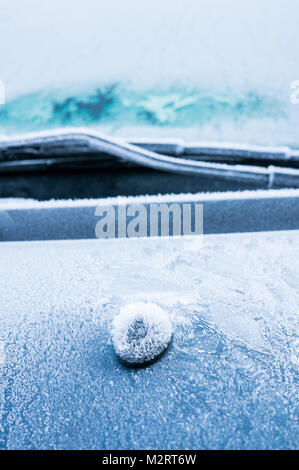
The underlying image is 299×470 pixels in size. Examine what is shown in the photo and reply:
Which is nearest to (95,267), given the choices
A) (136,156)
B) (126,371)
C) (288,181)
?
(126,371)

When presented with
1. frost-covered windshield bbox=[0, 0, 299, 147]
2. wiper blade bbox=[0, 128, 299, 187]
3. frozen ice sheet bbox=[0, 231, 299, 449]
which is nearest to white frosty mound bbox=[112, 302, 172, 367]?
frozen ice sheet bbox=[0, 231, 299, 449]

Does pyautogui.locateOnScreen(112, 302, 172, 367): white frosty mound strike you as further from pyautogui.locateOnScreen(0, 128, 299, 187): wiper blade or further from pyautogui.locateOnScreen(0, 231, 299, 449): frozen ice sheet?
pyautogui.locateOnScreen(0, 128, 299, 187): wiper blade

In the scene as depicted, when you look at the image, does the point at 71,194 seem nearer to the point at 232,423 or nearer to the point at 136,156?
the point at 136,156

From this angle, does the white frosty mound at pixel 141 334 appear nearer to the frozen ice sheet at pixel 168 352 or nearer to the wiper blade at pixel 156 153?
the frozen ice sheet at pixel 168 352

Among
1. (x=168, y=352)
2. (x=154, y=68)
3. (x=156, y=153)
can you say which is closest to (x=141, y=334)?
(x=168, y=352)

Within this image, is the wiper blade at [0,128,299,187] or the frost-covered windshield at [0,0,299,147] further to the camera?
the frost-covered windshield at [0,0,299,147]

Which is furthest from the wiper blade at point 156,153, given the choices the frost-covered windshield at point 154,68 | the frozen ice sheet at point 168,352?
the frozen ice sheet at point 168,352

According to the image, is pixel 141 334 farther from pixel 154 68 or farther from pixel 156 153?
pixel 154 68
